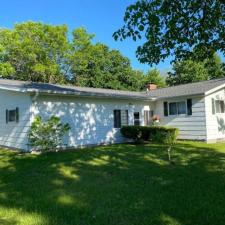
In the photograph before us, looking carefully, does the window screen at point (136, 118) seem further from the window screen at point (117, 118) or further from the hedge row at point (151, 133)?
the hedge row at point (151, 133)

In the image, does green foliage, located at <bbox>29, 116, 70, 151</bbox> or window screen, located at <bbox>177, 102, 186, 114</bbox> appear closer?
green foliage, located at <bbox>29, 116, 70, 151</bbox>

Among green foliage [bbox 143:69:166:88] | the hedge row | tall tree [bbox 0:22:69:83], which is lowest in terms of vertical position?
the hedge row

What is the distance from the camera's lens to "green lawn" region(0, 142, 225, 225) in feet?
17.1

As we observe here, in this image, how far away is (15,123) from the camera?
1511 cm

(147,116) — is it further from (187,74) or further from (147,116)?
(187,74)

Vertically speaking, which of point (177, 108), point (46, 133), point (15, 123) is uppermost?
point (177, 108)

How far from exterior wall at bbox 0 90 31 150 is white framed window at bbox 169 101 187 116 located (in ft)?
30.8

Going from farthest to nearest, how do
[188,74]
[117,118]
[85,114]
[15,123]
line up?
1. [188,74]
2. [117,118]
3. [85,114]
4. [15,123]

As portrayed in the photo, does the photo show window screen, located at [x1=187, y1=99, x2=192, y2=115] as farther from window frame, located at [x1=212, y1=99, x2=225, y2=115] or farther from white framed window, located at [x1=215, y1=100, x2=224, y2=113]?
white framed window, located at [x1=215, y1=100, x2=224, y2=113]

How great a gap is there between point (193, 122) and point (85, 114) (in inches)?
257

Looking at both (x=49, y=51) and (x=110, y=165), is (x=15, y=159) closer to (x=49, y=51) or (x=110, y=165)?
(x=110, y=165)

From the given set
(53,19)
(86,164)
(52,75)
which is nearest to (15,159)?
(86,164)

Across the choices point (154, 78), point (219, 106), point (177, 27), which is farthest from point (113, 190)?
point (154, 78)

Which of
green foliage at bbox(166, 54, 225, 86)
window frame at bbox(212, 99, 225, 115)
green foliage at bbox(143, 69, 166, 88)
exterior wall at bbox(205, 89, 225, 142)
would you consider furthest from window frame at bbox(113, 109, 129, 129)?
green foliage at bbox(143, 69, 166, 88)
